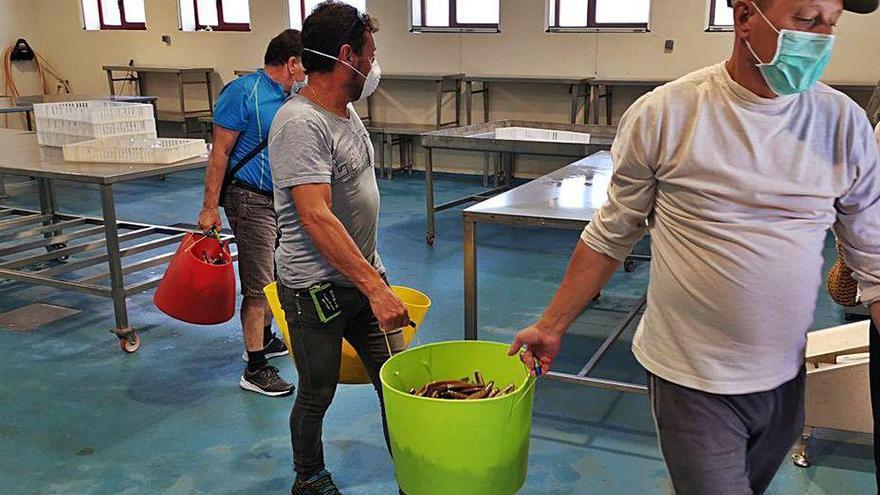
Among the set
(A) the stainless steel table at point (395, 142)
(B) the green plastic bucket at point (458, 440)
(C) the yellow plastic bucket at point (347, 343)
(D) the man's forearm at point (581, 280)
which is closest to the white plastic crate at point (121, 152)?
(C) the yellow plastic bucket at point (347, 343)

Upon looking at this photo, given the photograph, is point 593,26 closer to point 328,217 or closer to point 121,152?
point 121,152

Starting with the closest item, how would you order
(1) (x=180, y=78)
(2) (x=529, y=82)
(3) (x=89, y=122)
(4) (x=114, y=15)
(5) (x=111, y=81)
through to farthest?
(3) (x=89, y=122), (2) (x=529, y=82), (1) (x=180, y=78), (5) (x=111, y=81), (4) (x=114, y=15)

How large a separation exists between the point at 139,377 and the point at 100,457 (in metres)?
0.67

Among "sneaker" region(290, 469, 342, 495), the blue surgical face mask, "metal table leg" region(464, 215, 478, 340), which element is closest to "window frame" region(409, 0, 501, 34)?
"metal table leg" region(464, 215, 478, 340)

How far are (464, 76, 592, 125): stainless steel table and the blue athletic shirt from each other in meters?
4.54

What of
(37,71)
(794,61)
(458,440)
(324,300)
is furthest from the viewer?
(37,71)

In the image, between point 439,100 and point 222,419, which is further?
point 439,100

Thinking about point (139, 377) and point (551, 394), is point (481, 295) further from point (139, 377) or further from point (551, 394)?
point (139, 377)

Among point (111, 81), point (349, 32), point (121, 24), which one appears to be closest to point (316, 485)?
point (349, 32)

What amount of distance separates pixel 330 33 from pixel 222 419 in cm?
165

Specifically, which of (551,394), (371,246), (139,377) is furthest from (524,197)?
(139,377)

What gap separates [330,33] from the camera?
1906mm

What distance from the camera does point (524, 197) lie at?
10.2 feet

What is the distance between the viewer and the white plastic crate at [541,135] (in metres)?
4.89
